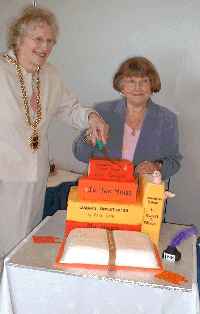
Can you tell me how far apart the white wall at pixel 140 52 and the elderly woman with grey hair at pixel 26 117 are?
0.32 meters

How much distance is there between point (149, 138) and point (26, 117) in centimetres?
63

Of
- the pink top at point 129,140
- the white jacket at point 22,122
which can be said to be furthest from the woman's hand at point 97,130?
the pink top at point 129,140

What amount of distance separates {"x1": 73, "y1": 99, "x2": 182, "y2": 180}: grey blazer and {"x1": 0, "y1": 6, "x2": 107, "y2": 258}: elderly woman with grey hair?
0.22 m

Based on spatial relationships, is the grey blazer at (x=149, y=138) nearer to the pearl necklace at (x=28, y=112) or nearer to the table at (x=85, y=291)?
the pearl necklace at (x=28, y=112)

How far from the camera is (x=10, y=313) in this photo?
1158 millimetres

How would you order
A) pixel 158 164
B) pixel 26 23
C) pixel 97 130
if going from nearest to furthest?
1. pixel 97 130
2. pixel 26 23
3. pixel 158 164

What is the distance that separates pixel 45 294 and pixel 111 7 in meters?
1.57

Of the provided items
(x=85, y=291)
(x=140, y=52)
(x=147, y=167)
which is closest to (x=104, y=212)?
(x=85, y=291)

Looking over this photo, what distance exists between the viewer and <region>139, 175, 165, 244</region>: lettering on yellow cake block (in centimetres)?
125

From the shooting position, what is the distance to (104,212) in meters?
1.28

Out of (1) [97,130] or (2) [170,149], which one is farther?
(2) [170,149]

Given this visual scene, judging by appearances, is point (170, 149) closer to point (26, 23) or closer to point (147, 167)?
point (147, 167)

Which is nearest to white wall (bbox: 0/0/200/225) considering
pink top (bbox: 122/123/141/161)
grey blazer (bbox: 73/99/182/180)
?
grey blazer (bbox: 73/99/182/180)

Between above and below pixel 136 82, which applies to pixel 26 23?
above
